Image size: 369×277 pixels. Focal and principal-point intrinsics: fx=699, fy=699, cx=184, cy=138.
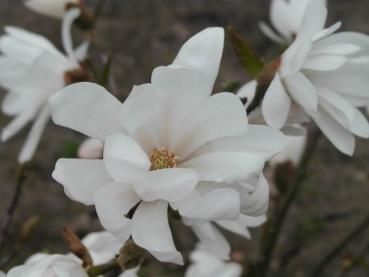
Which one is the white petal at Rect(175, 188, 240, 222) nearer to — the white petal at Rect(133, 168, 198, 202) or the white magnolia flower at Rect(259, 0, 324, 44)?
the white petal at Rect(133, 168, 198, 202)

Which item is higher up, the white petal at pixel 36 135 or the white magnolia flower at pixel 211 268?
the white petal at pixel 36 135

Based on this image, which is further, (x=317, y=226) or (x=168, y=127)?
(x=317, y=226)

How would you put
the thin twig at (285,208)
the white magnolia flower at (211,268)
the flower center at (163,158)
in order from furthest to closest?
the white magnolia flower at (211,268) → the thin twig at (285,208) → the flower center at (163,158)

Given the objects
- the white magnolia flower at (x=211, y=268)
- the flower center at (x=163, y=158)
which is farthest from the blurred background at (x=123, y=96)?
the flower center at (x=163, y=158)

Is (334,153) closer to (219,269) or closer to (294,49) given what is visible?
(219,269)

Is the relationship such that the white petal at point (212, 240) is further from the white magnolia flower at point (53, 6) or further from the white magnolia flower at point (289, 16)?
the white magnolia flower at point (53, 6)

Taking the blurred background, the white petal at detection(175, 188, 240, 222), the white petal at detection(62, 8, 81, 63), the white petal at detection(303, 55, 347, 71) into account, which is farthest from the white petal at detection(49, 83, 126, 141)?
the blurred background

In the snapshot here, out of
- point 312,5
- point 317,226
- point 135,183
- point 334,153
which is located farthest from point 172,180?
point 334,153
